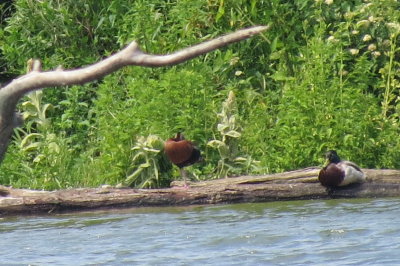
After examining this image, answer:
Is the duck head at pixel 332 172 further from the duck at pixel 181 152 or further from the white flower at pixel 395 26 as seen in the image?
the white flower at pixel 395 26

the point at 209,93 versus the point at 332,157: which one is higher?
the point at 209,93

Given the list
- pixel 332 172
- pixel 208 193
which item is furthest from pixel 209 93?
pixel 332 172

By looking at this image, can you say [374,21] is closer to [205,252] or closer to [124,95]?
[124,95]

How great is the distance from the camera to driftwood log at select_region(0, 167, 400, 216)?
8562mm

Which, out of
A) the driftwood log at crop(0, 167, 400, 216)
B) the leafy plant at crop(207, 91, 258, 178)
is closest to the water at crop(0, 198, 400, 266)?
the driftwood log at crop(0, 167, 400, 216)

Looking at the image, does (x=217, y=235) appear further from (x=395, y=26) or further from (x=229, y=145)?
(x=395, y=26)

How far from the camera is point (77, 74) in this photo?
290cm

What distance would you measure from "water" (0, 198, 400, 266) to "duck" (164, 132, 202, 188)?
16.2 inches

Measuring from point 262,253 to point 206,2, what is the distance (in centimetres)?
415

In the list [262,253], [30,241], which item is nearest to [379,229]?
[262,253]

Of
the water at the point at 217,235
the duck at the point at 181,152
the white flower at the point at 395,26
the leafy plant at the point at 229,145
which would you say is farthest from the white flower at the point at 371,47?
the duck at the point at 181,152

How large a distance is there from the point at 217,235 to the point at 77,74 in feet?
15.4

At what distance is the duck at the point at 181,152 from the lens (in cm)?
869

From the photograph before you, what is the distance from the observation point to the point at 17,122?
297 cm
